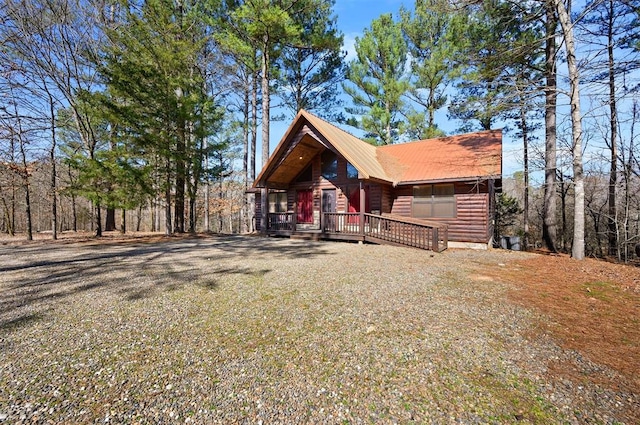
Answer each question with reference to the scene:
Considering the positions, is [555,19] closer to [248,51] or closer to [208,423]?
[248,51]

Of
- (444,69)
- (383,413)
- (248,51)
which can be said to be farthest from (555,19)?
(383,413)

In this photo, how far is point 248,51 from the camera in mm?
13516

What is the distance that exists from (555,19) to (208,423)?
15.7m

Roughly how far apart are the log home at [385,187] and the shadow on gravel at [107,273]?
11.5 ft

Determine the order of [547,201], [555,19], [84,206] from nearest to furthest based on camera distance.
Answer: [555,19] < [547,201] < [84,206]

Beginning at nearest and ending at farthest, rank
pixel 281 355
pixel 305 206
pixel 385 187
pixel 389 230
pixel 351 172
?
pixel 281 355 → pixel 389 230 → pixel 385 187 → pixel 351 172 → pixel 305 206

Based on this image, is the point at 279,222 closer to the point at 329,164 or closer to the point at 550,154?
the point at 329,164

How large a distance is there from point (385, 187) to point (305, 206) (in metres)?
4.42

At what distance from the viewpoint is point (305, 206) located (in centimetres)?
1470

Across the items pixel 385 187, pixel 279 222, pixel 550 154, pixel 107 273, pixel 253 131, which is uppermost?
pixel 253 131

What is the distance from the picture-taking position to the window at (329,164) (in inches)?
543

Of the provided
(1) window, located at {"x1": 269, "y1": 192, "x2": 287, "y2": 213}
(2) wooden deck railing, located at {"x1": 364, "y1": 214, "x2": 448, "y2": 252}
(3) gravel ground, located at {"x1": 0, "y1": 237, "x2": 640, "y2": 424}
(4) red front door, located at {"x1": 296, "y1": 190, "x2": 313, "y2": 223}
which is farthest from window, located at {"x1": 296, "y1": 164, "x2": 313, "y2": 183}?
(3) gravel ground, located at {"x1": 0, "y1": 237, "x2": 640, "y2": 424}

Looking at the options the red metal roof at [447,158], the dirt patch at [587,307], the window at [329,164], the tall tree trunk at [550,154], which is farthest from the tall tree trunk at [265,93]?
the tall tree trunk at [550,154]

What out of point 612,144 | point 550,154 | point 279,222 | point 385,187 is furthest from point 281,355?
point 612,144
